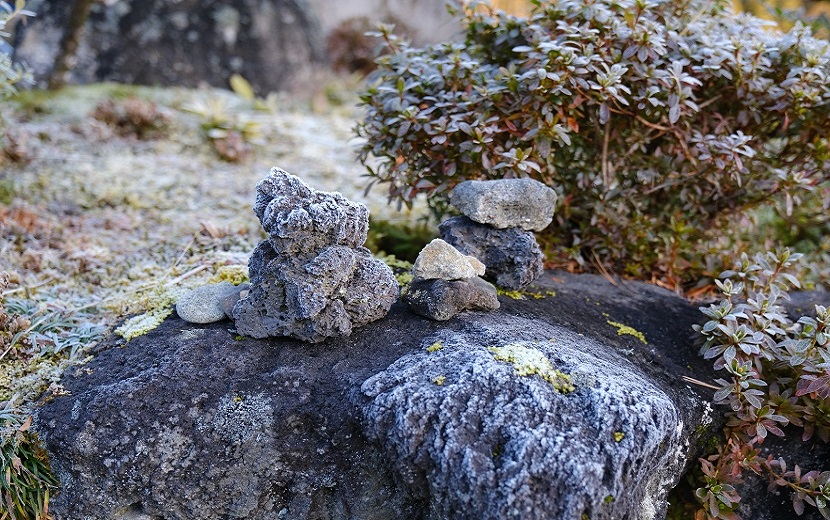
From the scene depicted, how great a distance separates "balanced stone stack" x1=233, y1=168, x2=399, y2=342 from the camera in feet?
8.73

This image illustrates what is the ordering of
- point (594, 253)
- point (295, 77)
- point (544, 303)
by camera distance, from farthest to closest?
1. point (295, 77)
2. point (594, 253)
3. point (544, 303)

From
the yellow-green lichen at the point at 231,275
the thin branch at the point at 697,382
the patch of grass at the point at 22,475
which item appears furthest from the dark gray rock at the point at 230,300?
the thin branch at the point at 697,382

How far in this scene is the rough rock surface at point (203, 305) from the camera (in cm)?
299

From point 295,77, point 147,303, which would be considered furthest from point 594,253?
point 295,77

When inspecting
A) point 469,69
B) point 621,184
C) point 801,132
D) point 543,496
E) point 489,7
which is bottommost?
point 543,496

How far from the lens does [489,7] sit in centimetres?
380

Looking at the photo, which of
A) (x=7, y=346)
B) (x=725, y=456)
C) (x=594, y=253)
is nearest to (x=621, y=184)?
(x=594, y=253)

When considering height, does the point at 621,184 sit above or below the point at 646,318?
above

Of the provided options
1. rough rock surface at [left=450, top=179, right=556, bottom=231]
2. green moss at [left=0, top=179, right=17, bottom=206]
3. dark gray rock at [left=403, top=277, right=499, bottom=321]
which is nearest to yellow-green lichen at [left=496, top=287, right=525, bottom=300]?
dark gray rock at [left=403, top=277, right=499, bottom=321]

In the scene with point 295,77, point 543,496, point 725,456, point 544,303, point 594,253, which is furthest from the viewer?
point 295,77

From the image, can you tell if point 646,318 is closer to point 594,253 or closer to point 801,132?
point 594,253

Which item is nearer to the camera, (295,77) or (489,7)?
(489,7)

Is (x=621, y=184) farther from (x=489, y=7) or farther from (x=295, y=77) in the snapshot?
(x=295, y=77)

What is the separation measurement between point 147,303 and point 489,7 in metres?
2.52
